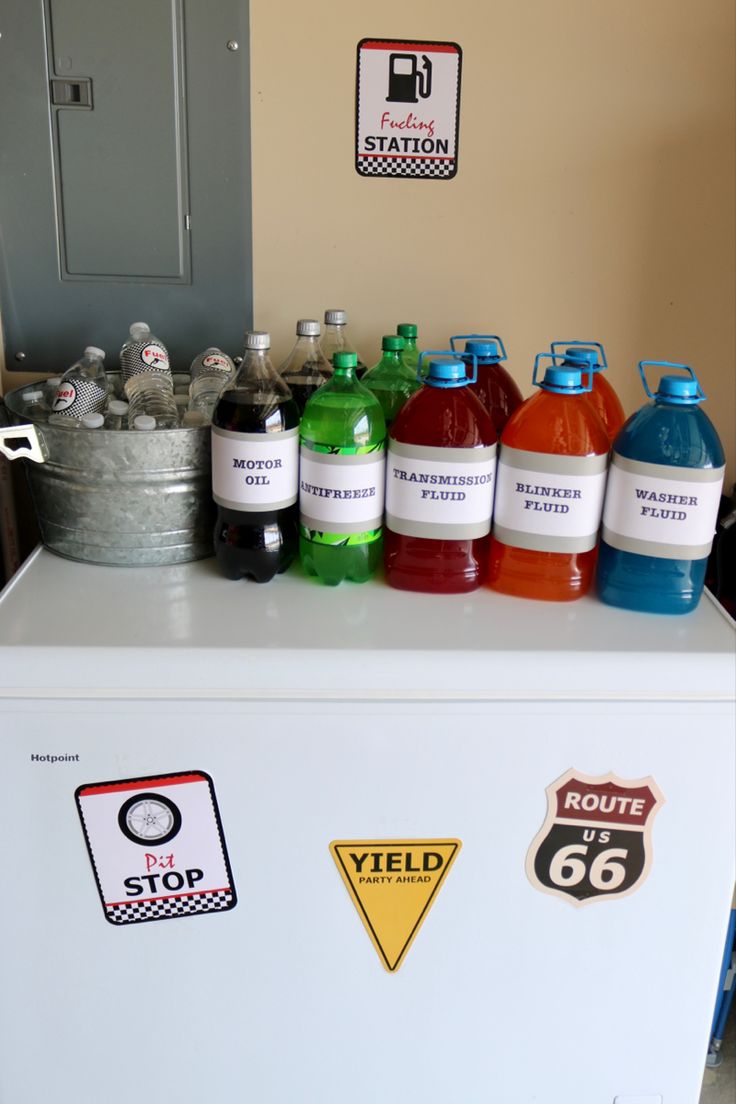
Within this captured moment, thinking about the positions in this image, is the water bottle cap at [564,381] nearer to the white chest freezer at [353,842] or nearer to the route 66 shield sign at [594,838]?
the white chest freezer at [353,842]

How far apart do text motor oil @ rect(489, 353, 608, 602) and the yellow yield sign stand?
304 mm

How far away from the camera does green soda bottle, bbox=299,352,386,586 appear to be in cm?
95

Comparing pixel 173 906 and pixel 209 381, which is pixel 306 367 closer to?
pixel 209 381

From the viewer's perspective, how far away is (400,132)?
3.96 feet

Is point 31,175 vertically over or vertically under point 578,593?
over

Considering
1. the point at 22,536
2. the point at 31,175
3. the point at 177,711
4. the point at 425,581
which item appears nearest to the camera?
the point at 177,711

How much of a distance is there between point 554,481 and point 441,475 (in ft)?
0.38

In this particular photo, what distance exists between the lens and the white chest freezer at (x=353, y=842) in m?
0.88

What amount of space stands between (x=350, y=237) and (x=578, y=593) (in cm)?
59

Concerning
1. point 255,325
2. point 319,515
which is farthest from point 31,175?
point 319,515

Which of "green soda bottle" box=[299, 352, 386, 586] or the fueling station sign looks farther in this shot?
the fueling station sign

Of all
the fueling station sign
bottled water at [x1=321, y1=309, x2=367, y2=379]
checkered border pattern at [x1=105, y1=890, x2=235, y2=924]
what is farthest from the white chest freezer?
the fueling station sign

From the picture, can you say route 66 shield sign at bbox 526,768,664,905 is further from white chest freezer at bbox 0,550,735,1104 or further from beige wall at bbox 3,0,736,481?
beige wall at bbox 3,0,736,481

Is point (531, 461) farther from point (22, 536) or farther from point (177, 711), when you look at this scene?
point (22, 536)
